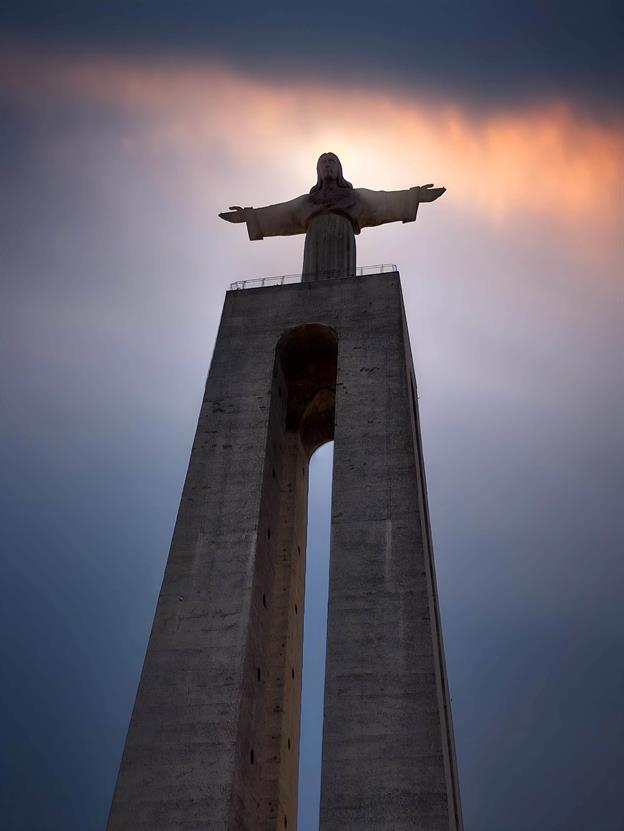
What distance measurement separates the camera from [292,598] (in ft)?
59.5

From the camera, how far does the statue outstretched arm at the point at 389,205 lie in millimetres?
24109

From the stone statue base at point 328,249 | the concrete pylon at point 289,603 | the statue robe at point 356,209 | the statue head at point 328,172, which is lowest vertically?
the concrete pylon at point 289,603

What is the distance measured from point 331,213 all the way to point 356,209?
2.55 ft

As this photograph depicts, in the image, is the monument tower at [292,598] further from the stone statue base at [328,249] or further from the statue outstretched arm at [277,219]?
the statue outstretched arm at [277,219]

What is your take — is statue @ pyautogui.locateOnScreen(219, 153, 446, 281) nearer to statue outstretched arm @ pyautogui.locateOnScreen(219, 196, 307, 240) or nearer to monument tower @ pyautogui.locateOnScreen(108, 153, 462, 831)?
statue outstretched arm @ pyautogui.locateOnScreen(219, 196, 307, 240)

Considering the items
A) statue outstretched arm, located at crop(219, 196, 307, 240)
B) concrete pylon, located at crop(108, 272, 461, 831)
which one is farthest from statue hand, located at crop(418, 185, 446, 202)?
concrete pylon, located at crop(108, 272, 461, 831)

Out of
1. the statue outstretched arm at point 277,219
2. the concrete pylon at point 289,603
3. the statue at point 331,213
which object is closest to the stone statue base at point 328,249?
the statue at point 331,213

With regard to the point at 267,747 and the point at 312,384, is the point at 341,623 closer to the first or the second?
the point at 267,747

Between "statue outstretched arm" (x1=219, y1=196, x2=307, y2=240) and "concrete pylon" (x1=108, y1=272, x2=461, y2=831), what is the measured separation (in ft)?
15.2

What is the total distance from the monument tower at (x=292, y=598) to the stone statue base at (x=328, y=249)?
9cm

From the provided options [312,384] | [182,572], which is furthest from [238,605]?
[312,384]

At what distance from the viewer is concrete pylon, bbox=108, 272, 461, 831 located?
12680mm

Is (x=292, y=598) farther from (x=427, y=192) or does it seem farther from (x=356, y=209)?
(x=427, y=192)

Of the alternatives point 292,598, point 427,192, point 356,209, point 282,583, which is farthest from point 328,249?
point 292,598
